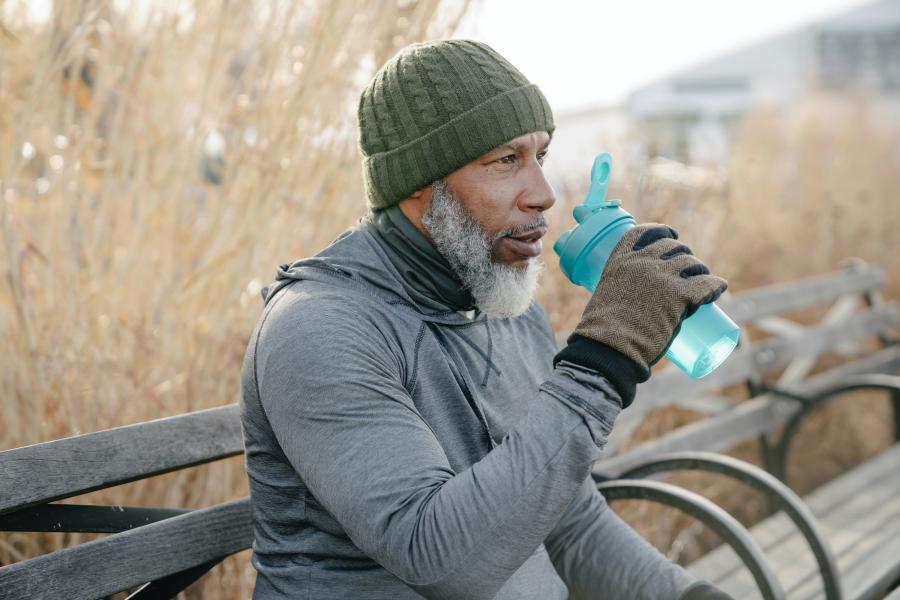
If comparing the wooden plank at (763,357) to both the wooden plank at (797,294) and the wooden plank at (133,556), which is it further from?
the wooden plank at (133,556)

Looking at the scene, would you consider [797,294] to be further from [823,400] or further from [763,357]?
[823,400]

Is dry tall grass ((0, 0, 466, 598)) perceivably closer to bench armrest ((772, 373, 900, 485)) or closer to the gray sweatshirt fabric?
the gray sweatshirt fabric

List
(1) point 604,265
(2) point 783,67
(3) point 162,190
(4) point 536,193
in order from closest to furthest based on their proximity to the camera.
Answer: (1) point 604,265 < (4) point 536,193 < (3) point 162,190 < (2) point 783,67

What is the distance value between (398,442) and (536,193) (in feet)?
1.84

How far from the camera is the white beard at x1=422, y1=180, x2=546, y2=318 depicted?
1658 mm

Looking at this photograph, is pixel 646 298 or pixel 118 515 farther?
pixel 118 515

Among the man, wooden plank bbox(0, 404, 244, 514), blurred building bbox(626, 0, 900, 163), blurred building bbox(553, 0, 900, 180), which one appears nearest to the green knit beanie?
the man

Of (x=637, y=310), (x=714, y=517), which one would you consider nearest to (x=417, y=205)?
(x=637, y=310)

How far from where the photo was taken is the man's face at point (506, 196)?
5.45 ft

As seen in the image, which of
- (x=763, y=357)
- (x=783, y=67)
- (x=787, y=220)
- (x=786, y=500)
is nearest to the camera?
(x=786, y=500)

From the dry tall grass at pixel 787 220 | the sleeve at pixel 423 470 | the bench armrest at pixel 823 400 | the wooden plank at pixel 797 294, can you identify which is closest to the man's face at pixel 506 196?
the sleeve at pixel 423 470

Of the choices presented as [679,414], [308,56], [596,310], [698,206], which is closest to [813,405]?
[679,414]

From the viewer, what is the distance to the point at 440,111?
5.37 feet

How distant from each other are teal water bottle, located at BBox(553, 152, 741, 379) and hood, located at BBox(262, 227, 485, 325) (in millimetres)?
253
